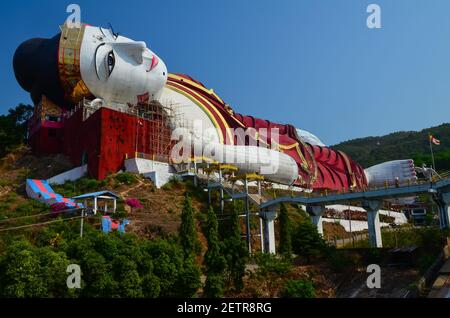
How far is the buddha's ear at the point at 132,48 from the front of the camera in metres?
37.5

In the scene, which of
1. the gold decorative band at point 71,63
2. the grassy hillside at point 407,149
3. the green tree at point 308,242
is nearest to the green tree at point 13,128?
the gold decorative band at point 71,63

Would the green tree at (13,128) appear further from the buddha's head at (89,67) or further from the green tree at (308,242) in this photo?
the green tree at (308,242)

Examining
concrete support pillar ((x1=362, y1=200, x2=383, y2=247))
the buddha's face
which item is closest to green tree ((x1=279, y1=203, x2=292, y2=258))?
concrete support pillar ((x1=362, y1=200, x2=383, y2=247))

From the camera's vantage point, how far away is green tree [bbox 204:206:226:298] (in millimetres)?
17844

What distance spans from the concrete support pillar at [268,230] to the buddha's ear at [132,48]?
55.5ft

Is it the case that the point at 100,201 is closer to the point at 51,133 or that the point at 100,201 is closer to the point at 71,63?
the point at 71,63

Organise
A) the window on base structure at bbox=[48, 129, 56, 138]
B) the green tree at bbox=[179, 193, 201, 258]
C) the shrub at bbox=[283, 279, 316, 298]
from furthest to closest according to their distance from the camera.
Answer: the window on base structure at bbox=[48, 129, 56, 138] → the green tree at bbox=[179, 193, 201, 258] → the shrub at bbox=[283, 279, 316, 298]

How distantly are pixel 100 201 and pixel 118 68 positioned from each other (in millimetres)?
13297

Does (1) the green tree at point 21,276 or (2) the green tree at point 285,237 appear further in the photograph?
(2) the green tree at point 285,237

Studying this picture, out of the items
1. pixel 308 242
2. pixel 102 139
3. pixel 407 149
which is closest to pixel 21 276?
pixel 308 242

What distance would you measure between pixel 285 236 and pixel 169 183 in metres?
10.9

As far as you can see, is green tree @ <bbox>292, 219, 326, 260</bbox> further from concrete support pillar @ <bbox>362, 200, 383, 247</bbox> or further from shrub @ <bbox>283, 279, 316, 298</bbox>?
shrub @ <bbox>283, 279, 316, 298</bbox>

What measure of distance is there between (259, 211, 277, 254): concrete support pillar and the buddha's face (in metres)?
15.8

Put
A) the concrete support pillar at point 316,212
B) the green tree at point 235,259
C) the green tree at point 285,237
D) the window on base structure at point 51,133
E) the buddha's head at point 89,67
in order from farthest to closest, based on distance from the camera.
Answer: the window on base structure at point 51,133
the buddha's head at point 89,67
the concrete support pillar at point 316,212
the green tree at point 285,237
the green tree at point 235,259
